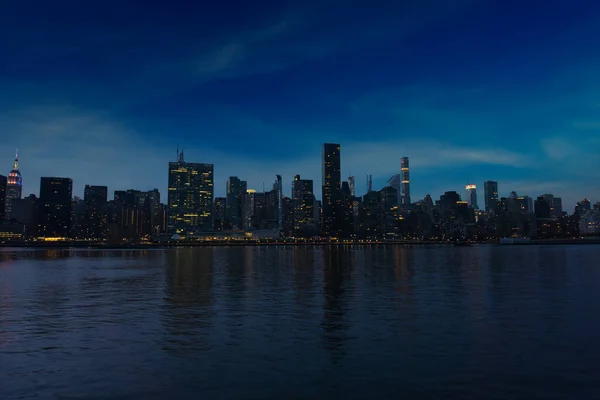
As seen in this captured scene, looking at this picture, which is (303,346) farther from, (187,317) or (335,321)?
(187,317)

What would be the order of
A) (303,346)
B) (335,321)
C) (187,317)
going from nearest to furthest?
(303,346) < (335,321) < (187,317)

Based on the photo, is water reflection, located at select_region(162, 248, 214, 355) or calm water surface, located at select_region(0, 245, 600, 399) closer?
calm water surface, located at select_region(0, 245, 600, 399)

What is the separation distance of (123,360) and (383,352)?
1263cm

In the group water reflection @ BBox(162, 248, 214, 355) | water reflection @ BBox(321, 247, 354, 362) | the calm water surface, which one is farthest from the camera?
water reflection @ BBox(162, 248, 214, 355)

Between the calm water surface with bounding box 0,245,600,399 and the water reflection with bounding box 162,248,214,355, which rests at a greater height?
the water reflection with bounding box 162,248,214,355

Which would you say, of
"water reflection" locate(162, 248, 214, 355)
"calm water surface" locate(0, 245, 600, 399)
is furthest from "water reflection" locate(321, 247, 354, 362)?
"water reflection" locate(162, 248, 214, 355)

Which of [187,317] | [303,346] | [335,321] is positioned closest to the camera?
[303,346]

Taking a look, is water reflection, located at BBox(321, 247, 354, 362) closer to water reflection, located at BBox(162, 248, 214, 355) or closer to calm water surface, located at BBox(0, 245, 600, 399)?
calm water surface, located at BBox(0, 245, 600, 399)

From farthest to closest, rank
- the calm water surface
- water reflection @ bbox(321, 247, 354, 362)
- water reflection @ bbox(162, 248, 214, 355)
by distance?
1. water reflection @ bbox(162, 248, 214, 355)
2. water reflection @ bbox(321, 247, 354, 362)
3. the calm water surface

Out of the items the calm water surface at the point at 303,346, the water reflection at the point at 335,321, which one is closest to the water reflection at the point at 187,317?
the calm water surface at the point at 303,346

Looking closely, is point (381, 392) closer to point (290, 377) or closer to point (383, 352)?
point (290, 377)

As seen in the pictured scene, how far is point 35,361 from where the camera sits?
23062 mm

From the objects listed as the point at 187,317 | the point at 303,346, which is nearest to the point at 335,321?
the point at 303,346

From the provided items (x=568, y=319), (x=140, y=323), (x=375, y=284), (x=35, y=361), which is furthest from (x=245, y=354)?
(x=375, y=284)
